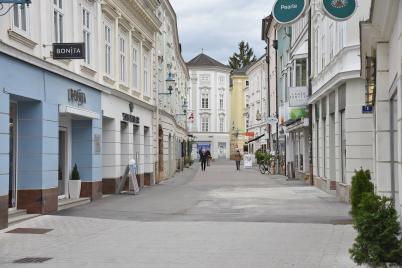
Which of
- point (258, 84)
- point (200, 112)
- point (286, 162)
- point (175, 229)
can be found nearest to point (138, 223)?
point (175, 229)

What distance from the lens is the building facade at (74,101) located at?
1438 cm

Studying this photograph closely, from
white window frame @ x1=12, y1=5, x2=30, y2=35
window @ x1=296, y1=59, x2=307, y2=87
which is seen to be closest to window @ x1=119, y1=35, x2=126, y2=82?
window @ x1=296, y1=59, x2=307, y2=87

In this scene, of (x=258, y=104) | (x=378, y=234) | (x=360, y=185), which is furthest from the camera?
(x=258, y=104)

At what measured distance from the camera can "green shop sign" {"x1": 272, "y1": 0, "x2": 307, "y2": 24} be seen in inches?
404

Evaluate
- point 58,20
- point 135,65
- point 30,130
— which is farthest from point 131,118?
point 30,130

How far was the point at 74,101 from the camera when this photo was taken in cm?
1834

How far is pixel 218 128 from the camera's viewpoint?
100 metres

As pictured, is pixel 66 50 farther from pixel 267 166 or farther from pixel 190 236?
pixel 267 166

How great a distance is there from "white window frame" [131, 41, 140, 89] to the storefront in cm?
97

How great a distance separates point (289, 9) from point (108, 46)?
1374 centimetres

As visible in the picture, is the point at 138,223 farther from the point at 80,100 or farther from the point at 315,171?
the point at 315,171

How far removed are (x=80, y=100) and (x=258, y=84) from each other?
176 ft

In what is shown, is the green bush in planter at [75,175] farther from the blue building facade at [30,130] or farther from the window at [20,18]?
the window at [20,18]

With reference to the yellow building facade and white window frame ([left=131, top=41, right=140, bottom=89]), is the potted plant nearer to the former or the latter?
white window frame ([left=131, top=41, right=140, bottom=89])
